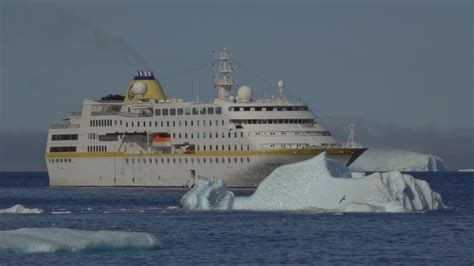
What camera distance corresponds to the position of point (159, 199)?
75.4 metres

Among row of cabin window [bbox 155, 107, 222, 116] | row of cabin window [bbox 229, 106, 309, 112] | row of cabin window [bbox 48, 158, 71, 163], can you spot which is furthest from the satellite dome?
row of cabin window [bbox 229, 106, 309, 112]

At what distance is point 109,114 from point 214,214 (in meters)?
39.3

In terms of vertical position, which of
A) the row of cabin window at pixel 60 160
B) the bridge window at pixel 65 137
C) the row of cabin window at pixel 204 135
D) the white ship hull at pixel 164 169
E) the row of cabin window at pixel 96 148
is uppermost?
the bridge window at pixel 65 137

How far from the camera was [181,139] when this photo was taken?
91.8 m

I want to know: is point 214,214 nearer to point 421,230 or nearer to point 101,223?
point 101,223

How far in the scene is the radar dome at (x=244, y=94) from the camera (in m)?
89.9

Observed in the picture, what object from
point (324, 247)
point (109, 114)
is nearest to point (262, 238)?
point (324, 247)

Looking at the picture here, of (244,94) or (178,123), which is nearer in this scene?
(244,94)

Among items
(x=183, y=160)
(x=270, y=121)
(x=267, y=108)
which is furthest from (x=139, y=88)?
(x=270, y=121)

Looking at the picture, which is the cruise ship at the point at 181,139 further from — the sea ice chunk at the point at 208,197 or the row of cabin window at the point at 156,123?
the sea ice chunk at the point at 208,197

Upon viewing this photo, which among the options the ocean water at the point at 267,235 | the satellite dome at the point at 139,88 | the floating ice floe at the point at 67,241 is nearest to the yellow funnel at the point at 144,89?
A: the satellite dome at the point at 139,88

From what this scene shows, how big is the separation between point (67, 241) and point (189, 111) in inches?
1992

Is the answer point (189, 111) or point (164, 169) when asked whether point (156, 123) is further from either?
point (164, 169)

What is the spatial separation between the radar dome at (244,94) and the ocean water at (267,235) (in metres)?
22.5
